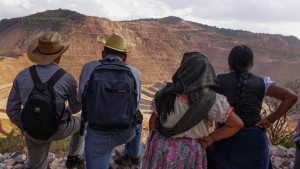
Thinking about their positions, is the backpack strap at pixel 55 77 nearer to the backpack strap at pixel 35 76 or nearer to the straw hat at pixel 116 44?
the backpack strap at pixel 35 76

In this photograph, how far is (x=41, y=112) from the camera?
2.91m

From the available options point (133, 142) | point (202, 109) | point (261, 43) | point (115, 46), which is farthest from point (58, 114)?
point (261, 43)

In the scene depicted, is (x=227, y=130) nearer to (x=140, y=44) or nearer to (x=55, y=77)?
(x=55, y=77)

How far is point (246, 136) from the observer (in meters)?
2.64

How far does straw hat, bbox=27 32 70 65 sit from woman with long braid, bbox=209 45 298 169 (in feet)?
4.86

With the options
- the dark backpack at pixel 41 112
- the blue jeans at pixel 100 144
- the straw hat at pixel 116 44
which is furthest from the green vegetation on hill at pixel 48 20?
the blue jeans at pixel 100 144

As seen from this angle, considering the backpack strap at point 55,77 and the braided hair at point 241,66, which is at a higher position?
the braided hair at point 241,66

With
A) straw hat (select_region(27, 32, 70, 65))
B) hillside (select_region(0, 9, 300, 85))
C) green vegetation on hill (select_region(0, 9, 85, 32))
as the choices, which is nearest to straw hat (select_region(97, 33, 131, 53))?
straw hat (select_region(27, 32, 70, 65))

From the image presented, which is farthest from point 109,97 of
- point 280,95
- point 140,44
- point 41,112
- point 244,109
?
point 140,44

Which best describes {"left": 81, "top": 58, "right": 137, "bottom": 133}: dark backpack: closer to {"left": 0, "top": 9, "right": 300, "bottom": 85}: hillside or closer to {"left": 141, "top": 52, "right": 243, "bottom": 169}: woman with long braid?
{"left": 141, "top": 52, "right": 243, "bottom": 169}: woman with long braid

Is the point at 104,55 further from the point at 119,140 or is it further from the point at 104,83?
the point at 119,140

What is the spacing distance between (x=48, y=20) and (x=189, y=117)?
4742 centimetres

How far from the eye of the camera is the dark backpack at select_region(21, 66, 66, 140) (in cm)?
291

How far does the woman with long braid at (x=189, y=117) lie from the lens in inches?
92.3
